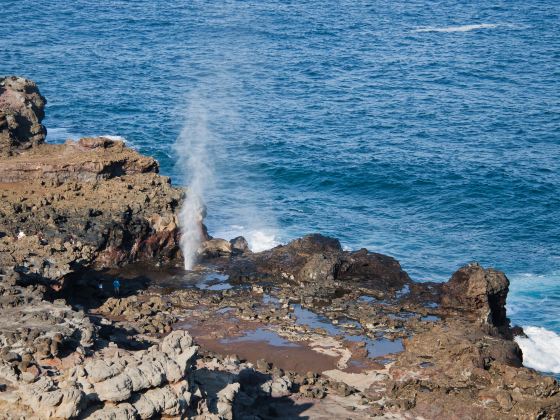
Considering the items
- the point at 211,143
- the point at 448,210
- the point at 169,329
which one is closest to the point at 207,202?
the point at 211,143

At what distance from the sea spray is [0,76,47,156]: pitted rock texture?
9.72 meters

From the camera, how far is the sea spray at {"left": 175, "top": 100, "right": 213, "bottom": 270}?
5288 cm

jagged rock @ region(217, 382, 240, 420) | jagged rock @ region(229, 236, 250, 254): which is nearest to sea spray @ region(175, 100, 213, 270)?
jagged rock @ region(229, 236, 250, 254)

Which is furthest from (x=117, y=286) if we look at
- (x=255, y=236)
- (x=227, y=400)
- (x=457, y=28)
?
(x=457, y=28)

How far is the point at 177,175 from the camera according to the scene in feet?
265

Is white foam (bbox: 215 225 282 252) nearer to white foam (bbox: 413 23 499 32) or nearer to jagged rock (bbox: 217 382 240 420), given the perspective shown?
jagged rock (bbox: 217 382 240 420)

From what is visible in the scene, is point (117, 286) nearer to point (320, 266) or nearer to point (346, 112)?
point (320, 266)

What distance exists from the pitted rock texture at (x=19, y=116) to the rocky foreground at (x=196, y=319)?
93 mm

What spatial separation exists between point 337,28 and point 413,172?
1688 inches

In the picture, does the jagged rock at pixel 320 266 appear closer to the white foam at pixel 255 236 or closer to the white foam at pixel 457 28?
the white foam at pixel 255 236

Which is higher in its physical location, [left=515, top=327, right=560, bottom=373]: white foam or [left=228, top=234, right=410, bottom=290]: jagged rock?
[left=228, top=234, right=410, bottom=290]: jagged rock

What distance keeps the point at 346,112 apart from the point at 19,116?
40933 mm

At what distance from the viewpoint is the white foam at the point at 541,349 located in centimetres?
5219

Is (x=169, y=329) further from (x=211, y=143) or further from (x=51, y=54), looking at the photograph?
(x=51, y=54)
